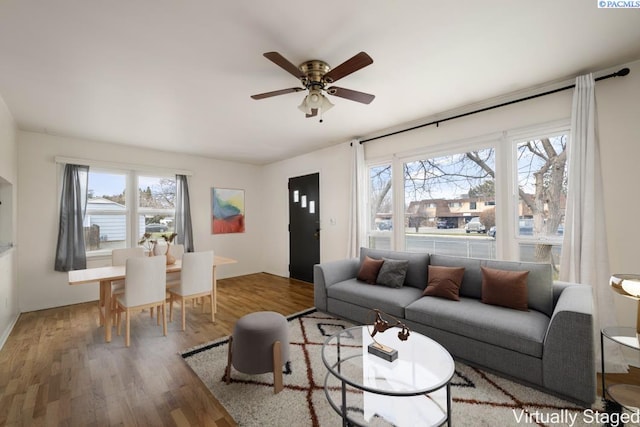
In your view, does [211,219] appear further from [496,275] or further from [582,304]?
[582,304]

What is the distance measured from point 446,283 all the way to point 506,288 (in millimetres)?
496

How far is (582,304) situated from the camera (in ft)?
6.11

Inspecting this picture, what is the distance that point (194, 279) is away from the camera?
324 cm

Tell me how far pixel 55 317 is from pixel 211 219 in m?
2.66

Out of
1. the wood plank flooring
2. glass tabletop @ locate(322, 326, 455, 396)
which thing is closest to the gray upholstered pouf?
the wood plank flooring

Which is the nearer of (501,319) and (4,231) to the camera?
(501,319)

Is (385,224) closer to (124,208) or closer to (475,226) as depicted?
(475,226)

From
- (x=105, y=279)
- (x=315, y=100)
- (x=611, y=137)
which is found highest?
(x=315, y=100)

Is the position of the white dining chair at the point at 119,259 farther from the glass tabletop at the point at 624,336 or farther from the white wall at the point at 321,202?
the glass tabletop at the point at 624,336

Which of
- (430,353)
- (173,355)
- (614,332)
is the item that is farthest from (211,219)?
(614,332)

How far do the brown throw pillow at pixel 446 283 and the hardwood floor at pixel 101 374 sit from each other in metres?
1.76

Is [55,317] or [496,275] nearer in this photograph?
[496,275]

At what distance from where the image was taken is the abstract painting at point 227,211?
562cm

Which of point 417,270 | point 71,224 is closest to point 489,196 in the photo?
point 417,270
